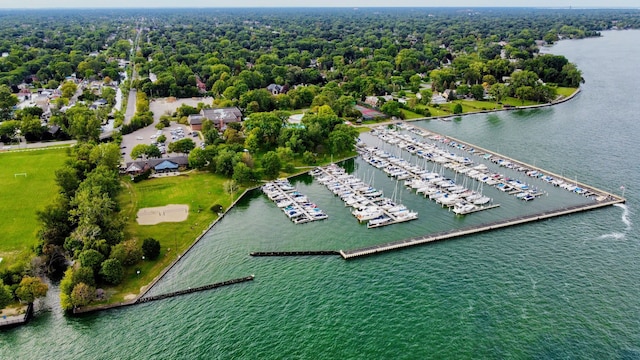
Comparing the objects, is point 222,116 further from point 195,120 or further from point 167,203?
point 167,203

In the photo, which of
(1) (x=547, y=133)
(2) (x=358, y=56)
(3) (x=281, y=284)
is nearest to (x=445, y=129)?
(1) (x=547, y=133)

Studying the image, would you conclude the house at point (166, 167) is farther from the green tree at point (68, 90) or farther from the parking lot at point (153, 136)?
the green tree at point (68, 90)

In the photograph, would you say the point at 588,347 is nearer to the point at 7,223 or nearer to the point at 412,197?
the point at 412,197

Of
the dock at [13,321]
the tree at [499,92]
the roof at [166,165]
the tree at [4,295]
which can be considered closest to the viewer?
the dock at [13,321]

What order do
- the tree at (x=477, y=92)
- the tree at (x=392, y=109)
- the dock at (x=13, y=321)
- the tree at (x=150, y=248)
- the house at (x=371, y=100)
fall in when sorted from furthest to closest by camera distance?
the tree at (x=477, y=92) < the house at (x=371, y=100) < the tree at (x=392, y=109) < the tree at (x=150, y=248) < the dock at (x=13, y=321)

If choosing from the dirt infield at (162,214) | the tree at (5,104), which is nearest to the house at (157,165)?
the dirt infield at (162,214)
